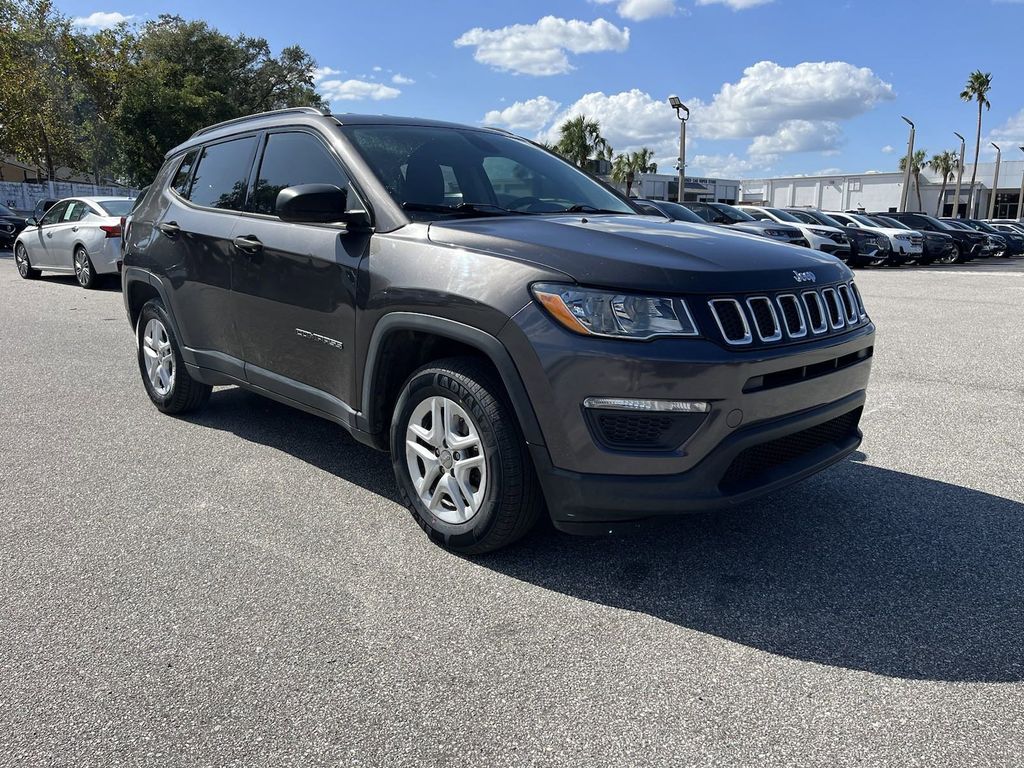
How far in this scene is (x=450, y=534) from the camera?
3.38 m

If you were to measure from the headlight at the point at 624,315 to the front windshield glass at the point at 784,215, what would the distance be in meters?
20.6

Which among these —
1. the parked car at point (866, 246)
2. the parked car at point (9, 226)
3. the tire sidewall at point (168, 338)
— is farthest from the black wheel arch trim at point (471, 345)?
the parked car at point (9, 226)

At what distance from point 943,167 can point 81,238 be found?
87960mm

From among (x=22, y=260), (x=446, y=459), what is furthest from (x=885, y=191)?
(x=446, y=459)

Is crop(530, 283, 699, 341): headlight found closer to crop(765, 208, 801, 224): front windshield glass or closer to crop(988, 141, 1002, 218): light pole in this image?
crop(765, 208, 801, 224): front windshield glass

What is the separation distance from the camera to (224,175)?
477 centimetres

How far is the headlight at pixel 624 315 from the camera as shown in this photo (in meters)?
2.83

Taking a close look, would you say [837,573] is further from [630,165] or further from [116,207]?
[630,165]

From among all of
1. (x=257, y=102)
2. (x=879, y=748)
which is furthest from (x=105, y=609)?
(x=257, y=102)

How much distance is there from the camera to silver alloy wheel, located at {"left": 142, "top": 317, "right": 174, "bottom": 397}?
538 cm

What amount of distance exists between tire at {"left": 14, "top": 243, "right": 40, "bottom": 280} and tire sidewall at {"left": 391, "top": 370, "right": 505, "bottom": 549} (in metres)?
14.0

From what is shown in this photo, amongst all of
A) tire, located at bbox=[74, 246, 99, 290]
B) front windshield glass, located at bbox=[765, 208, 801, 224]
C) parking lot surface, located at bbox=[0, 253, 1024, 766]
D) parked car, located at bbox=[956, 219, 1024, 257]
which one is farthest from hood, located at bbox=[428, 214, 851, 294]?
parked car, located at bbox=[956, 219, 1024, 257]

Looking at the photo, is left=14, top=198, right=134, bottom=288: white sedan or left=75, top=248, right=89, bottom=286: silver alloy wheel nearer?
left=14, top=198, right=134, bottom=288: white sedan

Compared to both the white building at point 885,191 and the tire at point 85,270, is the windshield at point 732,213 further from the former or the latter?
the white building at point 885,191
